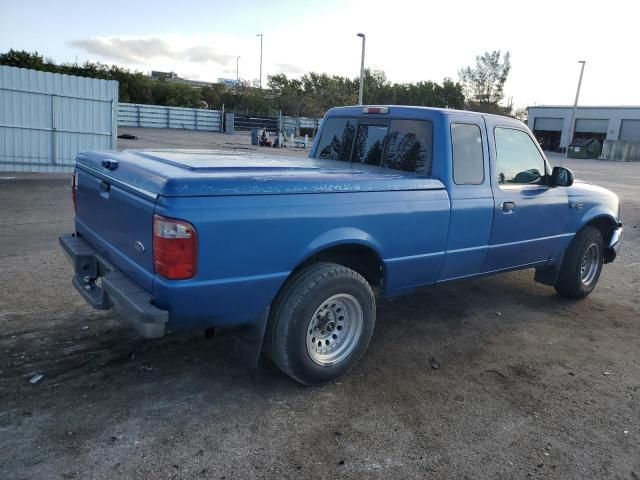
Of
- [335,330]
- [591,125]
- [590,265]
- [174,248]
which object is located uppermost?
[591,125]

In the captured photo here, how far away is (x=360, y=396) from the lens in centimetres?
379

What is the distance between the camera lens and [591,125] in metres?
55.8

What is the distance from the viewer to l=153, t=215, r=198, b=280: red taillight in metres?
2.99

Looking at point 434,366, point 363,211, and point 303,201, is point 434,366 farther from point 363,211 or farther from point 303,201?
point 303,201

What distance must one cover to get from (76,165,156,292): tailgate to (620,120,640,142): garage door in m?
57.3

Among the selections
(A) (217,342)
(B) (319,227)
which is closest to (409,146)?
(B) (319,227)

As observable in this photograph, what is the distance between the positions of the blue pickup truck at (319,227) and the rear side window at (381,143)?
1 cm

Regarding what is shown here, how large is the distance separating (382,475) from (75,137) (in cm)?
1380

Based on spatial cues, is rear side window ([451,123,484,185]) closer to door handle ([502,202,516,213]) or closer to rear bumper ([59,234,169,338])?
door handle ([502,202,516,213])

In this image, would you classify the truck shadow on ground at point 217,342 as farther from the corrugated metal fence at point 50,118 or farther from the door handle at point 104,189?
the corrugated metal fence at point 50,118

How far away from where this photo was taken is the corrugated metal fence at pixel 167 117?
4138 cm

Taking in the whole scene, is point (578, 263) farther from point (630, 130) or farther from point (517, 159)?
point (630, 130)

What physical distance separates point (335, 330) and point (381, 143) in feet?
6.05

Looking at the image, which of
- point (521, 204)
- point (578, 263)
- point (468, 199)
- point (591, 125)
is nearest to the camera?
point (468, 199)
